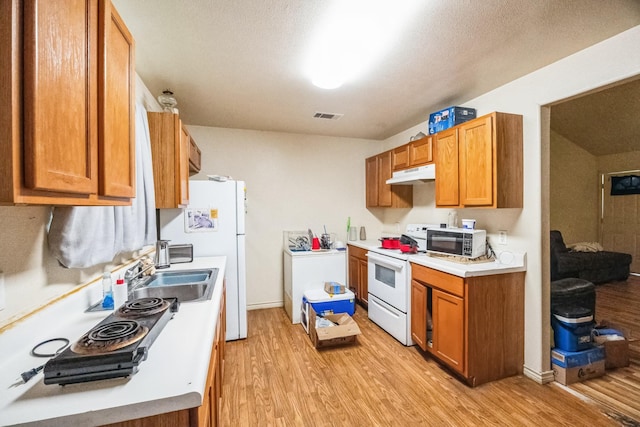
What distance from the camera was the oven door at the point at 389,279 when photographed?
8.95 feet

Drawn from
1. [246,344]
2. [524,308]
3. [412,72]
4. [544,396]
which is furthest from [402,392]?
[412,72]

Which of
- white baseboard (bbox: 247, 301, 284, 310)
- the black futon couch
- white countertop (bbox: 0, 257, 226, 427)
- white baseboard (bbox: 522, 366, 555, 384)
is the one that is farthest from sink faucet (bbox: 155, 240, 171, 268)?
the black futon couch

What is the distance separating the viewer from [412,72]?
7.23 ft

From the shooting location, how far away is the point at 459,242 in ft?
8.10

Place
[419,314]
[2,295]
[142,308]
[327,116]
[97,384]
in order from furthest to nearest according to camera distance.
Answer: [327,116] → [419,314] → [142,308] → [2,295] → [97,384]

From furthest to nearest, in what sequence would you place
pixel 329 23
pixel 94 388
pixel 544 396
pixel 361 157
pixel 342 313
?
pixel 361 157
pixel 342 313
pixel 544 396
pixel 329 23
pixel 94 388

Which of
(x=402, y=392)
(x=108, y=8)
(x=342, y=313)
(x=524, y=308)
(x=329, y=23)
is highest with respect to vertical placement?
(x=329, y=23)

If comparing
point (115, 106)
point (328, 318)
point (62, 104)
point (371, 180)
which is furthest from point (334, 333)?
point (62, 104)

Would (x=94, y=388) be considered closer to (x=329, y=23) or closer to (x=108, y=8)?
(x=108, y=8)

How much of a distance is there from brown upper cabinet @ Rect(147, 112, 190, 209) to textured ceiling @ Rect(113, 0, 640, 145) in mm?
399

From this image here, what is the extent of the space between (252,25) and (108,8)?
2.91ft

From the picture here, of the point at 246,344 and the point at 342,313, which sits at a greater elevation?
the point at 342,313

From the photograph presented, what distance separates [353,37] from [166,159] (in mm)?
1609

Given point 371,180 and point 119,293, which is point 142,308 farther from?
point 371,180
